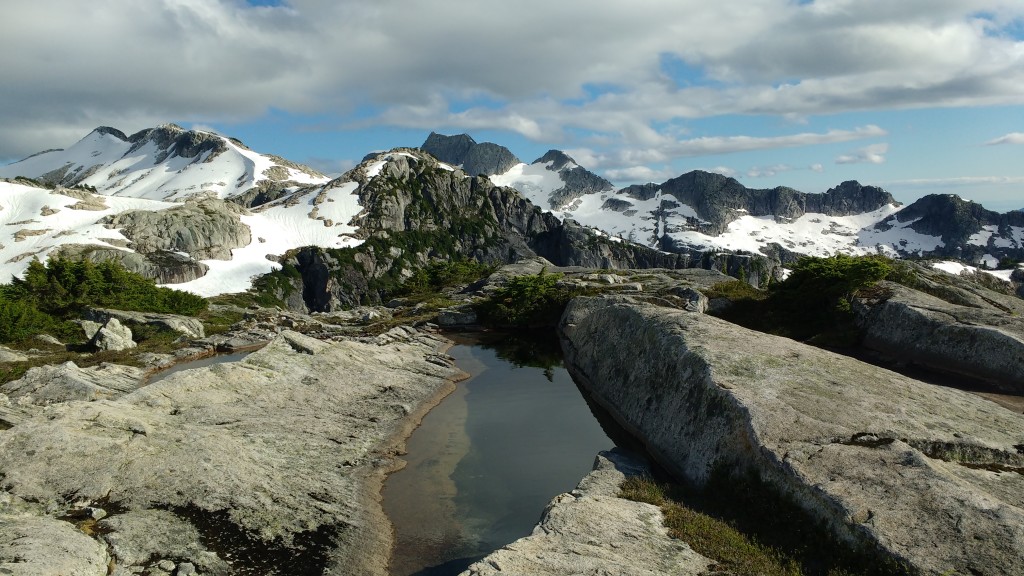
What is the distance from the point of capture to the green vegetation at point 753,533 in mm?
13664

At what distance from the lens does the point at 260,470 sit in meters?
20.4

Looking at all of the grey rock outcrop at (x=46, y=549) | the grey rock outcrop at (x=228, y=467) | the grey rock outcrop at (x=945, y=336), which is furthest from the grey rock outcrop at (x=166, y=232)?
the grey rock outcrop at (x=945, y=336)

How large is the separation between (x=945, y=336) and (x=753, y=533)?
24730 mm

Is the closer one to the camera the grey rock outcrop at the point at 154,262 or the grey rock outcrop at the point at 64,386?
the grey rock outcrop at the point at 64,386

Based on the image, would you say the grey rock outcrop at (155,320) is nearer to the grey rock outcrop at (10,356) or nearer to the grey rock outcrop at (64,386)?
the grey rock outcrop at (10,356)

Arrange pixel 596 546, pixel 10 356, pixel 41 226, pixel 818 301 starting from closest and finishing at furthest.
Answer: pixel 596 546 → pixel 10 356 → pixel 818 301 → pixel 41 226

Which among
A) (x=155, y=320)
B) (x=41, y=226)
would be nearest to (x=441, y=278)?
(x=155, y=320)

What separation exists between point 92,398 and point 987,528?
3522 cm

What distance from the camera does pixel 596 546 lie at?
48.1 feet

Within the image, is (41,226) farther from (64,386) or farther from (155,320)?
(64,386)

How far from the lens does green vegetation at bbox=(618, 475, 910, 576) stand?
1366 centimetres

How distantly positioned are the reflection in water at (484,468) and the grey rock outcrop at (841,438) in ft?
13.4

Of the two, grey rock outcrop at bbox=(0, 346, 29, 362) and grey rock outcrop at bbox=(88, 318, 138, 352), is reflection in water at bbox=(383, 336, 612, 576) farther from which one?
grey rock outcrop at bbox=(0, 346, 29, 362)

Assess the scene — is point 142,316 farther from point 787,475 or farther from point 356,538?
point 787,475
